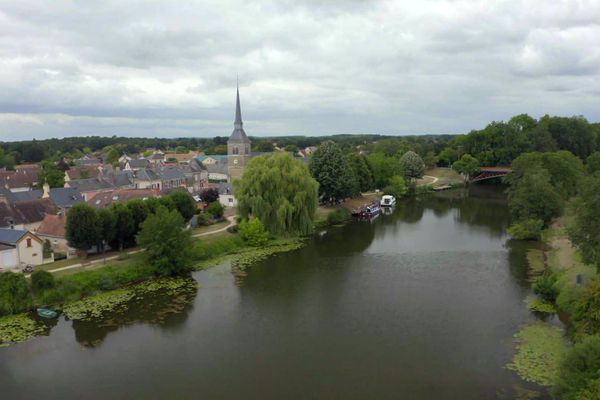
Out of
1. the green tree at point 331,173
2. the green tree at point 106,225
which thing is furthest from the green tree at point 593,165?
the green tree at point 106,225

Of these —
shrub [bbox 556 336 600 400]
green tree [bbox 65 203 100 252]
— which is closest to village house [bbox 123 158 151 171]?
green tree [bbox 65 203 100 252]

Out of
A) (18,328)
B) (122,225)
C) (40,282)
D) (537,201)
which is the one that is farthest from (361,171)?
(18,328)

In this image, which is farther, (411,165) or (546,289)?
(411,165)

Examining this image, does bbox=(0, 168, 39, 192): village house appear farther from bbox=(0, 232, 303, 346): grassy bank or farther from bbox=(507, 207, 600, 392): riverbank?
bbox=(507, 207, 600, 392): riverbank

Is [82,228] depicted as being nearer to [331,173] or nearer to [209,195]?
[209,195]

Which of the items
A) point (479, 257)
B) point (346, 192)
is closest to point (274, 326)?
point (479, 257)

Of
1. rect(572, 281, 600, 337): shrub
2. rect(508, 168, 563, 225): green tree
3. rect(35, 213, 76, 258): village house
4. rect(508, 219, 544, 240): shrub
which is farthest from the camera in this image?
rect(508, 168, 563, 225): green tree
